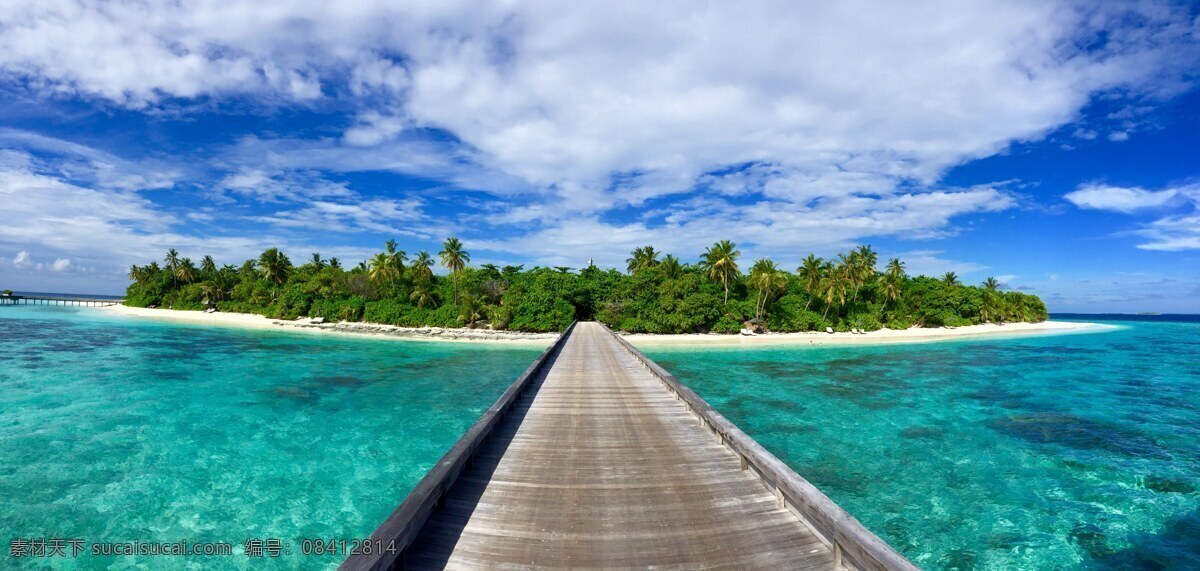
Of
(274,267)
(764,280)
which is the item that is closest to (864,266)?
(764,280)

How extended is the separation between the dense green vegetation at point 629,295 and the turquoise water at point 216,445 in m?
22.8

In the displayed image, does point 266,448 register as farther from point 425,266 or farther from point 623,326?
point 425,266

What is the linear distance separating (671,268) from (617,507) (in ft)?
163

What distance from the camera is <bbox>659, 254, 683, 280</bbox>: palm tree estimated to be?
52281 mm

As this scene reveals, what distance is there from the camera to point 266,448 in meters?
11.4

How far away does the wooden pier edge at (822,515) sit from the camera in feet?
11.6

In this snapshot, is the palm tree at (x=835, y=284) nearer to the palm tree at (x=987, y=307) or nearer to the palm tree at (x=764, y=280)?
the palm tree at (x=764, y=280)

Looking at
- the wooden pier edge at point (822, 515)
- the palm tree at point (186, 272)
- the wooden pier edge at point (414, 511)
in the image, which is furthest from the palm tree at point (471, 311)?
the palm tree at point (186, 272)

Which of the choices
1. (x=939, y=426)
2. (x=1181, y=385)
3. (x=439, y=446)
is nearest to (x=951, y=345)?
(x=1181, y=385)

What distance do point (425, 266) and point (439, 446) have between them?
46946mm

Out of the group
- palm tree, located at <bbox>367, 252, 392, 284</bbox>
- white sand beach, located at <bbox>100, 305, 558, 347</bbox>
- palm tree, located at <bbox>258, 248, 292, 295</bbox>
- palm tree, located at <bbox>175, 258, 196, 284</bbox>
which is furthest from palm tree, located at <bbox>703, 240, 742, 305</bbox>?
palm tree, located at <bbox>175, 258, 196, 284</bbox>

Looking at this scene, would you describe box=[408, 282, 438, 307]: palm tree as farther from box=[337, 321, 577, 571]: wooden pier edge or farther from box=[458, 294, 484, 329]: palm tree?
box=[337, 321, 577, 571]: wooden pier edge

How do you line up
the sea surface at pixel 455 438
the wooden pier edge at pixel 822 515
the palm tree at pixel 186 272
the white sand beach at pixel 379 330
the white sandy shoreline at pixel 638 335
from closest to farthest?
1. the wooden pier edge at pixel 822 515
2. the sea surface at pixel 455 438
3. the white sandy shoreline at pixel 638 335
4. the white sand beach at pixel 379 330
5. the palm tree at pixel 186 272

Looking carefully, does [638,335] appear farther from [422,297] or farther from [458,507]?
[458,507]
